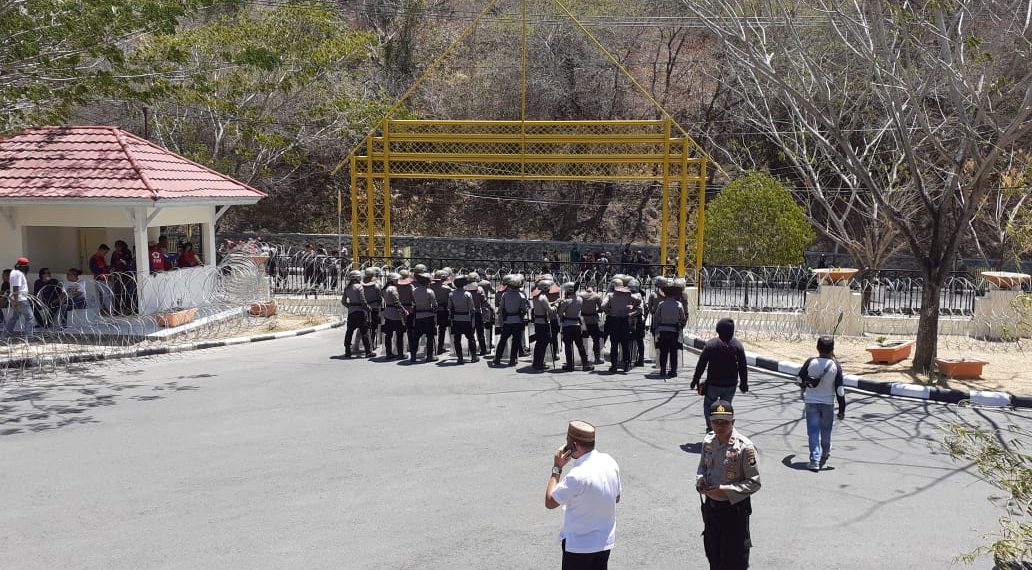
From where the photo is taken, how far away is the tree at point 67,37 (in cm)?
1390

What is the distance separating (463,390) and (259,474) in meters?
4.17

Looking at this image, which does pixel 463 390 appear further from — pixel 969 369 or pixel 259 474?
pixel 969 369

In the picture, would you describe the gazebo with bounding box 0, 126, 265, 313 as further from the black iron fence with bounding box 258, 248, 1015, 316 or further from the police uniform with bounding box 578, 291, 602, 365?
the police uniform with bounding box 578, 291, 602, 365

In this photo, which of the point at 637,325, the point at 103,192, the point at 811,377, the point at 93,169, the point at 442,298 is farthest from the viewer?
the point at 93,169

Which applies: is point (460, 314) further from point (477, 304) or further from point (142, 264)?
point (142, 264)

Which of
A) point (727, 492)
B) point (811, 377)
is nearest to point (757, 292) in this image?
point (811, 377)

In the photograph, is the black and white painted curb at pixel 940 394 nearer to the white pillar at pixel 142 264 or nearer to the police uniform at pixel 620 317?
the police uniform at pixel 620 317

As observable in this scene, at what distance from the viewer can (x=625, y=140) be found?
18.3 meters

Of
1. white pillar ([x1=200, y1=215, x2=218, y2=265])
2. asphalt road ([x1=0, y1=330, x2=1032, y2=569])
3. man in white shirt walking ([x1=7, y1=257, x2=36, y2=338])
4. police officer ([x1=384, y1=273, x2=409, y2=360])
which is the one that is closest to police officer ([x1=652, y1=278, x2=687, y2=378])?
asphalt road ([x1=0, y1=330, x2=1032, y2=569])

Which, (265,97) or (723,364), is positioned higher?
(265,97)

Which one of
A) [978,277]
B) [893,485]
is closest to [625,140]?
[978,277]

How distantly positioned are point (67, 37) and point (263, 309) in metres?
6.19

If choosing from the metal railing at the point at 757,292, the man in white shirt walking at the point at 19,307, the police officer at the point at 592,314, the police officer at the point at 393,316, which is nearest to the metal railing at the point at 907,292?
the metal railing at the point at 757,292

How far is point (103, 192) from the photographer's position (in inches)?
605
